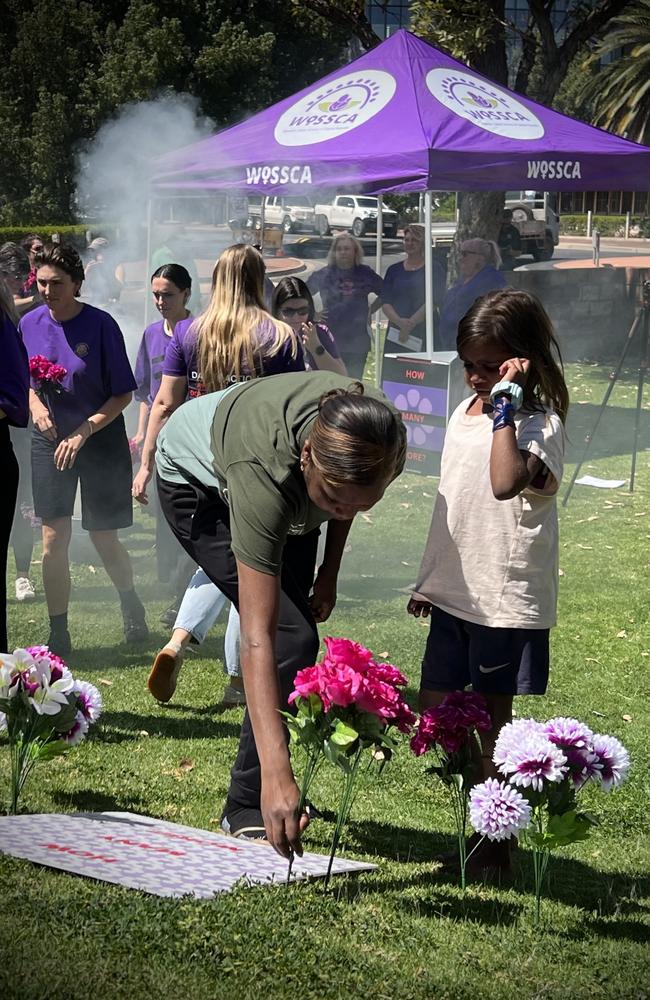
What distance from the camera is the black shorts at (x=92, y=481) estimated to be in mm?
6066

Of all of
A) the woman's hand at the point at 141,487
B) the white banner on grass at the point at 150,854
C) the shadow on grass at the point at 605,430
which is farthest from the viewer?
the shadow on grass at the point at 605,430

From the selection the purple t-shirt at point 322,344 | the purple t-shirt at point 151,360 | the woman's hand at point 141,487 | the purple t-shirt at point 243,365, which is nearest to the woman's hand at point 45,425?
the woman's hand at point 141,487

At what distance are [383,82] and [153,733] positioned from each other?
7.42 m

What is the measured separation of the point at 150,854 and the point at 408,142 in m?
7.54

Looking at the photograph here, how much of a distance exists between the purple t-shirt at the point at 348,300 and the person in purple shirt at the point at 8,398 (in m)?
7.57

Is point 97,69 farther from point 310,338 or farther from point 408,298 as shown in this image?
point 310,338

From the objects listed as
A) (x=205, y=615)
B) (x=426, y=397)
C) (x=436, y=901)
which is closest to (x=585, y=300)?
(x=426, y=397)

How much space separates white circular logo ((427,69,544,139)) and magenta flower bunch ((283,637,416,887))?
8.00 metres

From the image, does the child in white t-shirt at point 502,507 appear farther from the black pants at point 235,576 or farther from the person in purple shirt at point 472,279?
the person in purple shirt at point 472,279

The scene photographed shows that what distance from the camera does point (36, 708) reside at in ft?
12.2

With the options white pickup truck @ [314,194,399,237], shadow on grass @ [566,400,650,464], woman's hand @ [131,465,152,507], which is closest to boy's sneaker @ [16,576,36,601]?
woman's hand @ [131,465,152,507]

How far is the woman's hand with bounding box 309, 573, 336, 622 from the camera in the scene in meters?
3.81

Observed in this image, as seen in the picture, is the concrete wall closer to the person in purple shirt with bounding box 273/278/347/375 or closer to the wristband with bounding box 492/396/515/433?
the person in purple shirt with bounding box 273/278/347/375

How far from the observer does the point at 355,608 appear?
7320 millimetres
